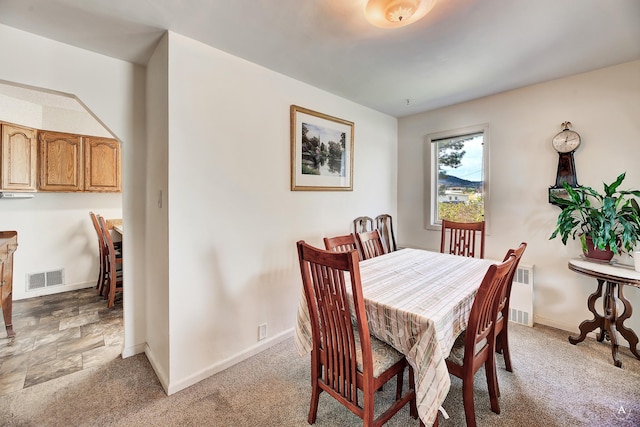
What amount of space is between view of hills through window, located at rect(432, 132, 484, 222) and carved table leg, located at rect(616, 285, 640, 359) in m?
1.32

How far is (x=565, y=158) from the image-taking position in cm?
259

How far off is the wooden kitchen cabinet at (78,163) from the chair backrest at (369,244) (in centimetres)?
378

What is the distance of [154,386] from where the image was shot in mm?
1908

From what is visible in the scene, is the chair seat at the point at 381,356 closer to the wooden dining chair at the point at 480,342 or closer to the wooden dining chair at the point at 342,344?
the wooden dining chair at the point at 342,344

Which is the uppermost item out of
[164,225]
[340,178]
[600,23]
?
[600,23]

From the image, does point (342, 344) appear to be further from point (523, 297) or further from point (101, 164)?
point (101, 164)

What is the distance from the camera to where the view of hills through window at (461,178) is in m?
3.26

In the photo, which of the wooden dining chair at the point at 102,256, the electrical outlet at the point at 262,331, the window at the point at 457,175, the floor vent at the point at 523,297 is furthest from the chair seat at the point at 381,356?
the wooden dining chair at the point at 102,256

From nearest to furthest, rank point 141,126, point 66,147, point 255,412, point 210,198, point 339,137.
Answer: point 255,412
point 210,198
point 141,126
point 339,137
point 66,147

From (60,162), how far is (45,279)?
5.21 ft

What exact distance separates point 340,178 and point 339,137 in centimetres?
47

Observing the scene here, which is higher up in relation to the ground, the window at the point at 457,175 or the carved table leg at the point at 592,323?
the window at the point at 457,175

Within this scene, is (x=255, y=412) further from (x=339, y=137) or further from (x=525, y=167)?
(x=525, y=167)

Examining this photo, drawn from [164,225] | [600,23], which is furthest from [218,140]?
[600,23]
